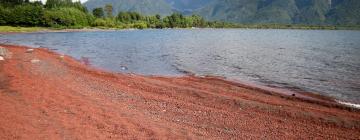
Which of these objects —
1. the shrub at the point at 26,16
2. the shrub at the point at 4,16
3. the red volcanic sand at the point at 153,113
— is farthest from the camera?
the shrub at the point at 26,16

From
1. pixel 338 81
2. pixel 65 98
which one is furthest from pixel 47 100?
pixel 338 81

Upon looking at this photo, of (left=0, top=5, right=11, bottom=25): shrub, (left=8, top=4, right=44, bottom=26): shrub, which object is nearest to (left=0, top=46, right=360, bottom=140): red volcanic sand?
(left=0, top=5, right=11, bottom=25): shrub

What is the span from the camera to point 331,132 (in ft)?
64.7

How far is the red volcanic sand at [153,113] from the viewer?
1803cm

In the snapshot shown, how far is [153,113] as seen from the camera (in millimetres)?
21719

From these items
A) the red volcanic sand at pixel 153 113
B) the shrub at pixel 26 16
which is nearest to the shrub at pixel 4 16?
the shrub at pixel 26 16

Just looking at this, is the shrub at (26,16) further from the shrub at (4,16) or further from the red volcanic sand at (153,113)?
the red volcanic sand at (153,113)

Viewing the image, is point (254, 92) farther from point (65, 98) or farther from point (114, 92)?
point (65, 98)

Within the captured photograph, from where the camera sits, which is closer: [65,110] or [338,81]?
[65,110]

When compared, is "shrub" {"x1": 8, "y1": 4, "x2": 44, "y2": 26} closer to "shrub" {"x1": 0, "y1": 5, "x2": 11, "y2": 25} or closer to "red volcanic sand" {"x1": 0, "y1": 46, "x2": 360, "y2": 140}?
"shrub" {"x1": 0, "y1": 5, "x2": 11, "y2": 25}

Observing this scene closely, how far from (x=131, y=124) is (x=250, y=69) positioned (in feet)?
107

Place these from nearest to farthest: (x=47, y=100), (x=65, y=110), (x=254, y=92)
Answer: (x=65, y=110)
(x=47, y=100)
(x=254, y=92)

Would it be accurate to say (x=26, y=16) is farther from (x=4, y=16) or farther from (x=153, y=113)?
(x=153, y=113)

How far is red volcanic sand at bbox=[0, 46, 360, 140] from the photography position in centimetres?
1803
